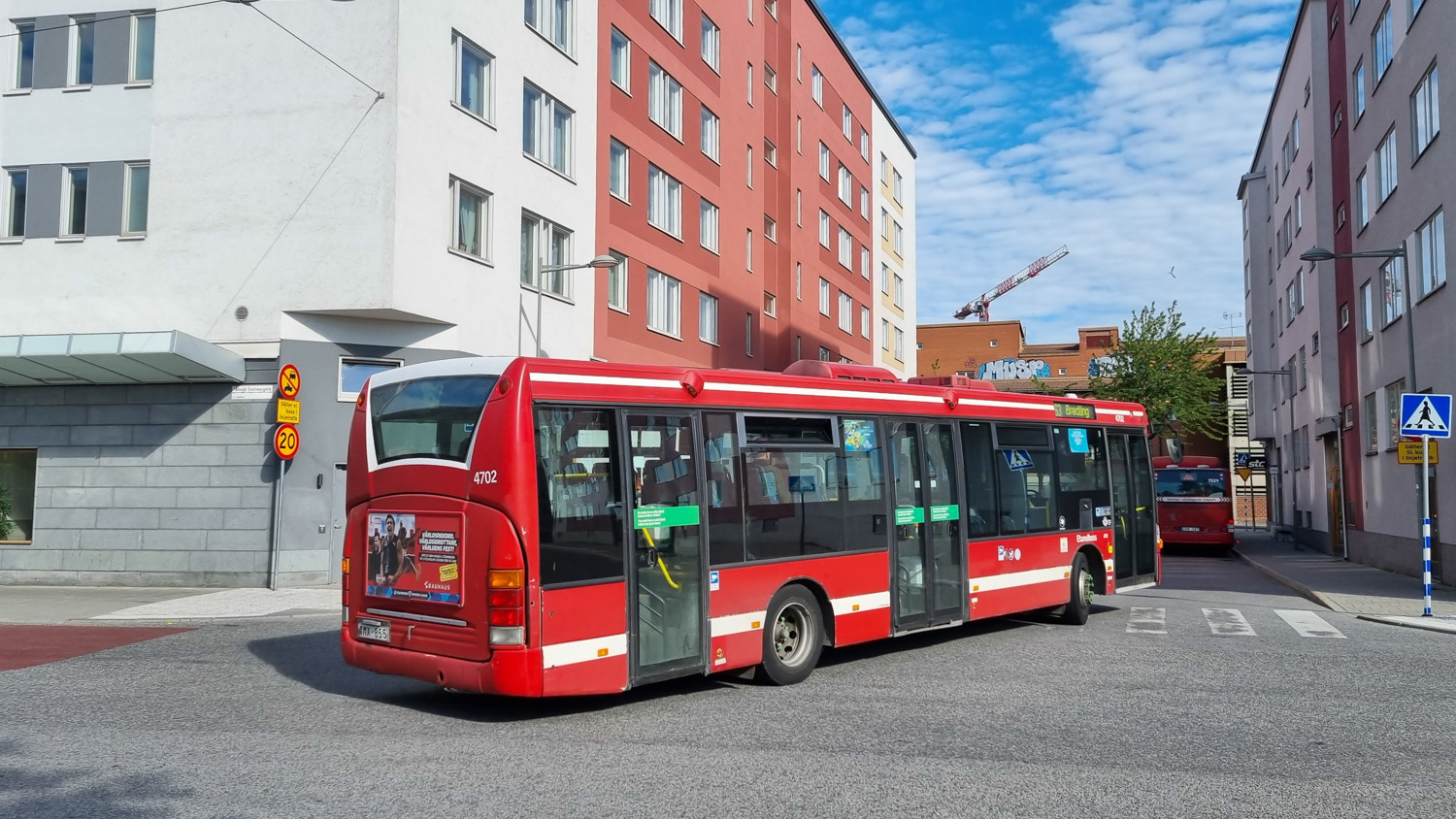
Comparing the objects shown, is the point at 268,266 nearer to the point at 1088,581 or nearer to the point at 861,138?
the point at 1088,581

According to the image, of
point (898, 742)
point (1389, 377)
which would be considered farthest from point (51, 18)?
point (1389, 377)

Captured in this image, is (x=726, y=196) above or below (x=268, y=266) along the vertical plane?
above

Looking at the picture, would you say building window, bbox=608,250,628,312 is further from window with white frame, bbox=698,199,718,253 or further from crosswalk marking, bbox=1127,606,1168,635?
crosswalk marking, bbox=1127,606,1168,635

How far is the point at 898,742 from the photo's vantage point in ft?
24.5

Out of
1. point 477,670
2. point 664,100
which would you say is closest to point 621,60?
point 664,100

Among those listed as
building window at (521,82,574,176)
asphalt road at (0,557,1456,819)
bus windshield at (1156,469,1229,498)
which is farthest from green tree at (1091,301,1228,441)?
asphalt road at (0,557,1456,819)

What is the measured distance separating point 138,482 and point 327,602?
5687 mm

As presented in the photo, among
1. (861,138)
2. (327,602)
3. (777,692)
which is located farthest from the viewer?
(861,138)

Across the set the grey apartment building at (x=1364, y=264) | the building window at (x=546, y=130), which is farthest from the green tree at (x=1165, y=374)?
the building window at (x=546, y=130)

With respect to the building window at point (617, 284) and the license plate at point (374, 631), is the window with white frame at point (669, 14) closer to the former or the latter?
the building window at point (617, 284)

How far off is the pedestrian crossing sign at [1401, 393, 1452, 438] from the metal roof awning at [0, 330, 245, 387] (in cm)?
1787

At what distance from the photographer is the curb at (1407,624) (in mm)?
14375

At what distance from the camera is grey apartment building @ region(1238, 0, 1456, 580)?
69.8 feet

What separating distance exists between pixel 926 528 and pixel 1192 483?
23.5 meters
